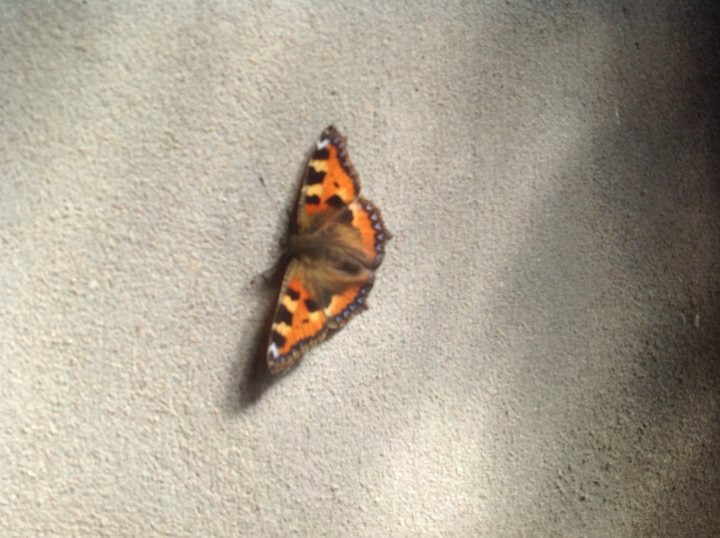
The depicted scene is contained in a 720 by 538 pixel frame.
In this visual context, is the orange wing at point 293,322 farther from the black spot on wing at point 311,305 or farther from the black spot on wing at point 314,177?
the black spot on wing at point 314,177

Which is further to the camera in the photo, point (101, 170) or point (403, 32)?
point (403, 32)

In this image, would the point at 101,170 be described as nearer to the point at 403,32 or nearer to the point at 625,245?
the point at 403,32

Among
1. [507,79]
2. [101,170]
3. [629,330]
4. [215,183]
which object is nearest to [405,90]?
[507,79]

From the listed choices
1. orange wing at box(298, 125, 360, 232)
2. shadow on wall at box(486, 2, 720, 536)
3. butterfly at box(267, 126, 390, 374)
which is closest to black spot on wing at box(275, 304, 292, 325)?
butterfly at box(267, 126, 390, 374)

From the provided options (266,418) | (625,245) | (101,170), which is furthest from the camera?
(625,245)

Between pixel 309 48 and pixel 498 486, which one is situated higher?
pixel 309 48

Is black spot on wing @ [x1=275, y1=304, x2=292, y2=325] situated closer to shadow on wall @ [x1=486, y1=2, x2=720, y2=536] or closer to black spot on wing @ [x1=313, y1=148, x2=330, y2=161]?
black spot on wing @ [x1=313, y1=148, x2=330, y2=161]

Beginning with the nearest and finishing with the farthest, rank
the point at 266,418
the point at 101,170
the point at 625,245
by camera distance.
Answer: the point at 101,170, the point at 266,418, the point at 625,245
